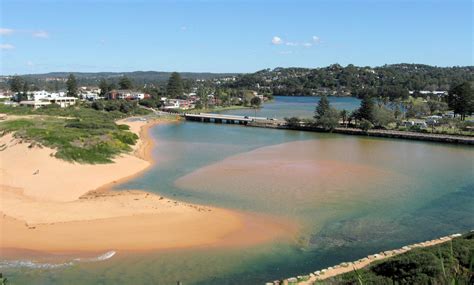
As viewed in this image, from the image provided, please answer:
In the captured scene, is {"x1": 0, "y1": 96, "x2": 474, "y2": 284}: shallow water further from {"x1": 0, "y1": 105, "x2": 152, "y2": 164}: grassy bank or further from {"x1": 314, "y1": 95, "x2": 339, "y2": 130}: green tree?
{"x1": 314, "y1": 95, "x2": 339, "y2": 130}: green tree

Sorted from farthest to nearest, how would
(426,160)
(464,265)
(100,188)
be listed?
1. (426,160)
2. (100,188)
3. (464,265)

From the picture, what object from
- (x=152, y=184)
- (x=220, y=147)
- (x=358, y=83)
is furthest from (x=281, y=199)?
(x=358, y=83)

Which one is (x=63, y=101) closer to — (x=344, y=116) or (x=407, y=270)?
(x=344, y=116)

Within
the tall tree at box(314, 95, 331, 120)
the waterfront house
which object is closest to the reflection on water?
the tall tree at box(314, 95, 331, 120)

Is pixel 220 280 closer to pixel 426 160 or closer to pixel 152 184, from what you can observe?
pixel 152 184

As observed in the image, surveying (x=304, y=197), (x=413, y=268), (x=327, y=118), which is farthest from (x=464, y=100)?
(x=413, y=268)

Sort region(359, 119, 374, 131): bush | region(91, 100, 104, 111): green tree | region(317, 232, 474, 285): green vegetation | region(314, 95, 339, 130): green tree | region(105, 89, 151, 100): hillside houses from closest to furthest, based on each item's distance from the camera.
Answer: region(317, 232, 474, 285): green vegetation
region(359, 119, 374, 131): bush
region(314, 95, 339, 130): green tree
region(91, 100, 104, 111): green tree
region(105, 89, 151, 100): hillside houses
